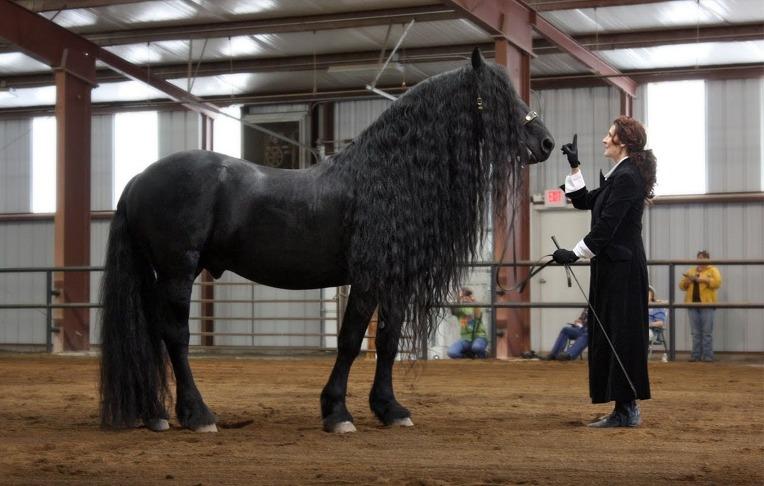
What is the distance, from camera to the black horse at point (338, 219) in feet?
16.3

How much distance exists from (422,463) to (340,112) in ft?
52.5

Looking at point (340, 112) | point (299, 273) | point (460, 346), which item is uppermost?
point (340, 112)

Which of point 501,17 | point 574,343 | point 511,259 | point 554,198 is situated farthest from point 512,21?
point 554,198

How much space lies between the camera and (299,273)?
16.6ft

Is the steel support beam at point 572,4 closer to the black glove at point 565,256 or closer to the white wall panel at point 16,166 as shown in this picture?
the black glove at point 565,256

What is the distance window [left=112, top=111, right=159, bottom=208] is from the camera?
67.6 feet

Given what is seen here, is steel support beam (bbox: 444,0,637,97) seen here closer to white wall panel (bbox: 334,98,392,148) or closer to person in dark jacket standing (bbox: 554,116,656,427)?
white wall panel (bbox: 334,98,392,148)

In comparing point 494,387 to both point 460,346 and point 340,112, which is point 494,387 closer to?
point 460,346

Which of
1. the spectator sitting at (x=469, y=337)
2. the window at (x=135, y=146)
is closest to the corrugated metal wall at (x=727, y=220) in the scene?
the spectator sitting at (x=469, y=337)

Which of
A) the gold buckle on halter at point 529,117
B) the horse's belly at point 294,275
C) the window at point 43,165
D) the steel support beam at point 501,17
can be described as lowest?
the horse's belly at point 294,275

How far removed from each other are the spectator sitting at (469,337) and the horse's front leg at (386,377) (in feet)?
23.9

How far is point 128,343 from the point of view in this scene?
16.5 feet

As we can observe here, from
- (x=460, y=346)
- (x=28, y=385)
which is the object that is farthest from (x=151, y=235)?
(x=460, y=346)

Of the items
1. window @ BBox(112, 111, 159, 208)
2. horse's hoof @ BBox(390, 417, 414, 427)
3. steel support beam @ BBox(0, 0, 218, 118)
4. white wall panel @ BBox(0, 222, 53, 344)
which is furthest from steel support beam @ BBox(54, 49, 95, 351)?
horse's hoof @ BBox(390, 417, 414, 427)
